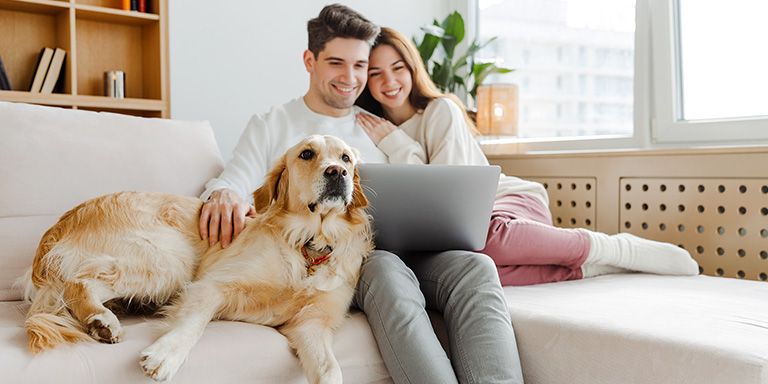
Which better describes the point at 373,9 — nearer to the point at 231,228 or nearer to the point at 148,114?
the point at 148,114

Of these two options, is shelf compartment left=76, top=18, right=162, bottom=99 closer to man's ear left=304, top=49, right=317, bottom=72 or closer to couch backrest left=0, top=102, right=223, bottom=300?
man's ear left=304, top=49, right=317, bottom=72

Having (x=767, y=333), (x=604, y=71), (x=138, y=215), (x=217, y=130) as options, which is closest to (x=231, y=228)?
(x=138, y=215)

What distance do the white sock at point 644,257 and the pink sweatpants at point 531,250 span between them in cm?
8

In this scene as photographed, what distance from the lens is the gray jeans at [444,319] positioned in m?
1.38

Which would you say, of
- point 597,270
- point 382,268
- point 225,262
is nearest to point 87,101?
point 225,262

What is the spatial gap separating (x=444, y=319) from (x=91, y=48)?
2224mm

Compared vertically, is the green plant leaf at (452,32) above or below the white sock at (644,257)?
above

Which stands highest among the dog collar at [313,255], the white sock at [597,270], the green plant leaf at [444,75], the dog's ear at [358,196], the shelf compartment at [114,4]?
the shelf compartment at [114,4]

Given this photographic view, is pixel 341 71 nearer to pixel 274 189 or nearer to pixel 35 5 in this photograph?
pixel 274 189

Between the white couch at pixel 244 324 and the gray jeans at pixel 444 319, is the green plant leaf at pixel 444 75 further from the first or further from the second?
the gray jeans at pixel 444 319

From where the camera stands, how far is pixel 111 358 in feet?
4.09

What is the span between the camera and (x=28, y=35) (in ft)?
9.39

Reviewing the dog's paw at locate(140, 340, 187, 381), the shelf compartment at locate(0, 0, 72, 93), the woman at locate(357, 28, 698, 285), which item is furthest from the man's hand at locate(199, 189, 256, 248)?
the shelf compartment at locate(0, 0, 72, 93)

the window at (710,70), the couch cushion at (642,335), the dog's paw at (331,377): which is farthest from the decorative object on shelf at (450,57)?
the dog's paw at (331,377)
